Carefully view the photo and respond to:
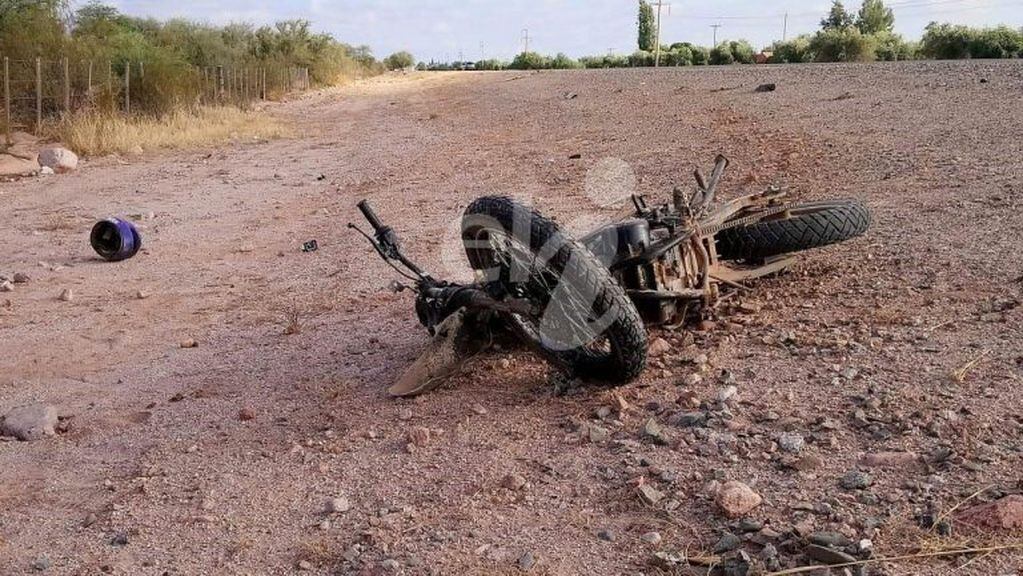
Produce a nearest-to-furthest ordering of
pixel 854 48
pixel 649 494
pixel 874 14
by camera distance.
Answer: pixel 649 494
pixel 854 48
pixel 874 14

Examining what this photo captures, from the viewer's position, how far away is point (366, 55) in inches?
3354

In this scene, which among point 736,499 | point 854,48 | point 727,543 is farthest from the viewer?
point 854,48

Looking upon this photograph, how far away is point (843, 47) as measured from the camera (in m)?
38.0

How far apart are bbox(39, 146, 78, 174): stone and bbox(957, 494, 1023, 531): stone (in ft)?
47.7

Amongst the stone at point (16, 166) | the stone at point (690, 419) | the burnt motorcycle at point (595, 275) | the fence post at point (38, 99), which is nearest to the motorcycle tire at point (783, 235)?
the burnt motorcycle at point (595, 275)

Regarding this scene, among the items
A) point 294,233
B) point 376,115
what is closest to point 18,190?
point 294,233

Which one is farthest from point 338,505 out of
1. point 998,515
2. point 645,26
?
point 645,26

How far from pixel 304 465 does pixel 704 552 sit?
1618mm

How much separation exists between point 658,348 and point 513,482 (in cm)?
134

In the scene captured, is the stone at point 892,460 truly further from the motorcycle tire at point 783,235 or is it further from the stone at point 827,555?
the motorcycle tire at point 783,235

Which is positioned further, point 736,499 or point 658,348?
point 658,348

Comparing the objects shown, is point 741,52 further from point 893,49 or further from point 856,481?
point 856,481

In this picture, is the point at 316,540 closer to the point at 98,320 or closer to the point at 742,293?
the point at 742,293

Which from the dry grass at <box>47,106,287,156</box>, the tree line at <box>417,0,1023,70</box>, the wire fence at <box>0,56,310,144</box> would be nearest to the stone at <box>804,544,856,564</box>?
the dry grass at <box>47,106,287,156</box>
